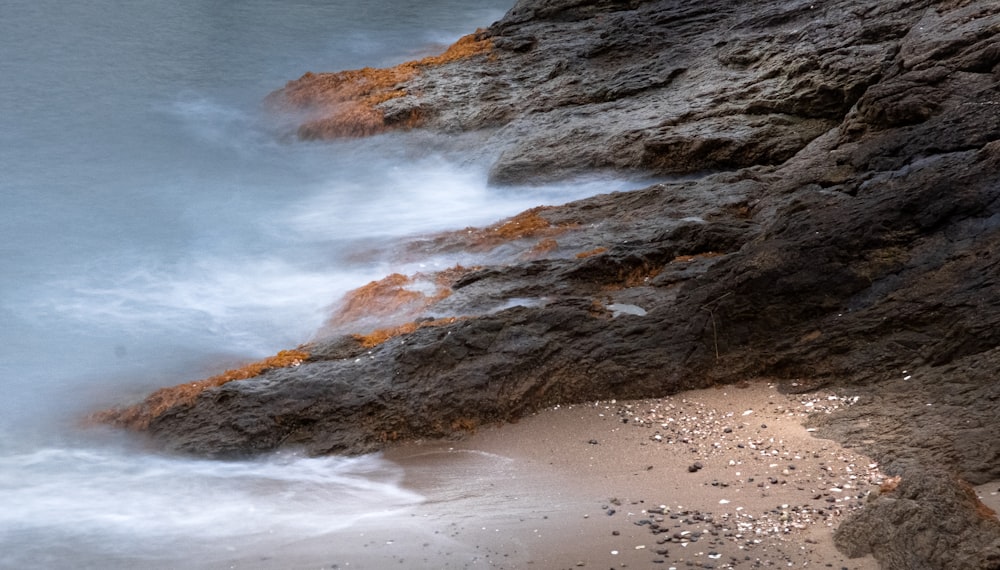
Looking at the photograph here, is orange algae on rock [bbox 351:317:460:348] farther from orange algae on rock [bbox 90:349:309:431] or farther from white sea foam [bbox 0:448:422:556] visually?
white sea foam [bbox 0:448:422:556]

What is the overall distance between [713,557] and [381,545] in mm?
1589

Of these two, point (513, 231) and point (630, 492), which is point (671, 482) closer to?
point (630, 492)

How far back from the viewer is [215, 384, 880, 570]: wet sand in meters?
4.73

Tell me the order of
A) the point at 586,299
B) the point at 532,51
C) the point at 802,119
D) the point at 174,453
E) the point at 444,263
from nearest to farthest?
the point at 174,453 < the point at 586,299 < the point at 444,263 < the point at 802,119 < the point at 532,51

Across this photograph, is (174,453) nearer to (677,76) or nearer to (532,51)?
(677,76)

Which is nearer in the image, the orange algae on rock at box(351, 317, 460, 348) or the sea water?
the sea water

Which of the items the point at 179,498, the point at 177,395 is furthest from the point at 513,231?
the point at 179,498

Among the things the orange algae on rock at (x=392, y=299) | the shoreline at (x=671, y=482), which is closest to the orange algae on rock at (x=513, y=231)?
the orange algae on rock at (x=392, y=299)

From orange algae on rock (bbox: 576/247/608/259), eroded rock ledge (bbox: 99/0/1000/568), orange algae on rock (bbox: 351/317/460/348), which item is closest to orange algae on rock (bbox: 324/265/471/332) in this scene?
eroded rock ledge (bbox: 99/0/1000/568)

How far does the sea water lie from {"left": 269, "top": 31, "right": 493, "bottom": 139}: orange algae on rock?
0.99 ft

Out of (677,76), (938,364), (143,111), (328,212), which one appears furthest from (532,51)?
(938,364)

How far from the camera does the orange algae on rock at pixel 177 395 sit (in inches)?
274

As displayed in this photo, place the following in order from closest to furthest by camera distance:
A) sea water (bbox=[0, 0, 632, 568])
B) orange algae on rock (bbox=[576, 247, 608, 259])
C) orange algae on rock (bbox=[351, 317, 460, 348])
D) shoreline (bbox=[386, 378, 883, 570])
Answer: shoreline (bbox=[386, 378, 883, 570]) → sea water (bbox=[0, 0, 632, 568]) → orange algae on rock (bbox=[351, 317, 460, 348]) → orange algae on rock (bbox=[576, 247, 608, 259])

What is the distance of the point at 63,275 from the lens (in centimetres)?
1000
